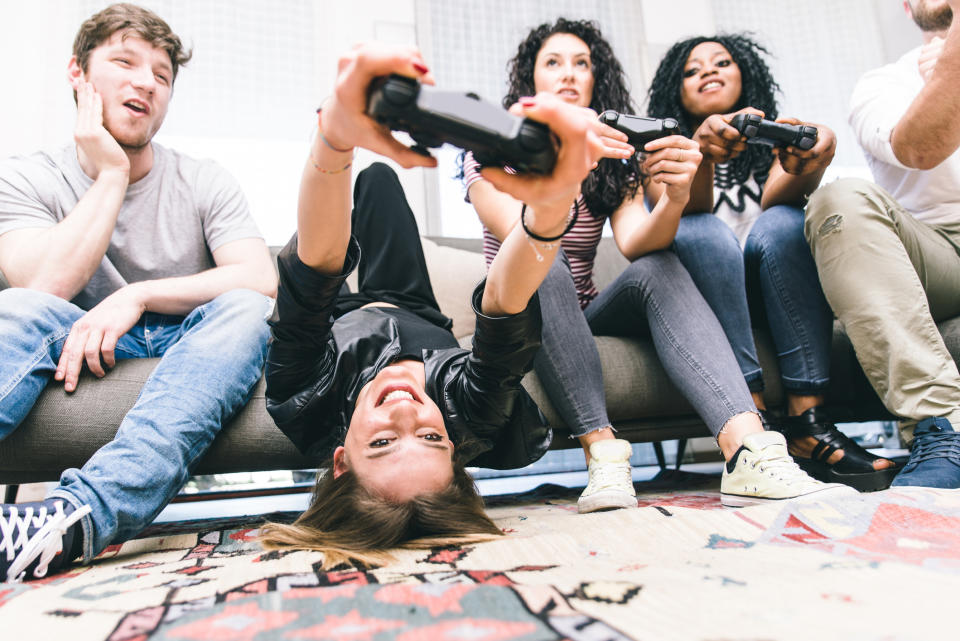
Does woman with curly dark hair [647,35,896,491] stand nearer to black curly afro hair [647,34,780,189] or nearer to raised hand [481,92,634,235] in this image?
black curly afro hair [647,34,780,189]

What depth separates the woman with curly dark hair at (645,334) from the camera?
857 mm

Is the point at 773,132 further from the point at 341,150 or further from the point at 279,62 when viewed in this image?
the point at 279,62

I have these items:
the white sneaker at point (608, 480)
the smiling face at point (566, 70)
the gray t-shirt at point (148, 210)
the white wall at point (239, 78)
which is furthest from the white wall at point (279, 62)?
the white sneaker at point (608, 480)

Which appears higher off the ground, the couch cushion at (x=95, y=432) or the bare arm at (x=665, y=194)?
the bare arm at (x=665, y=194)

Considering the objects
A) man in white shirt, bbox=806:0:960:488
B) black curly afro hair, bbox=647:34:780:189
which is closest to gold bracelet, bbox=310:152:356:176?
man in white shirt, bbox=806:0:960:488

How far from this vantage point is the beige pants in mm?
917

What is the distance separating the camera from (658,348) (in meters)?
1.03

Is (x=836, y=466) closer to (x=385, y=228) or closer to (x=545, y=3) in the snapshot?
(x=385, y=228)

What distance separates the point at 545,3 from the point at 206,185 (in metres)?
2.17

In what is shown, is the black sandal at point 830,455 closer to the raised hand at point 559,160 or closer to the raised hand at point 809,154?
the raised hand at point 809,154

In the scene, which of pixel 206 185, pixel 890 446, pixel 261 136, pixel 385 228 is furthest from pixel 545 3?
pixel 890 446

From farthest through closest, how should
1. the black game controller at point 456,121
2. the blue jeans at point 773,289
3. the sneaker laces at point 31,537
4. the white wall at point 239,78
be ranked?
the white wall at point 239,78
the blue jeans at point 773,289
the sneaker laces at point 31,537
the black game controller at point 456,121

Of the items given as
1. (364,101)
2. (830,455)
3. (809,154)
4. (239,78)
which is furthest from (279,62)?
(830,455)

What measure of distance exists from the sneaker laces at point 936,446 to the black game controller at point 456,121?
74cm
